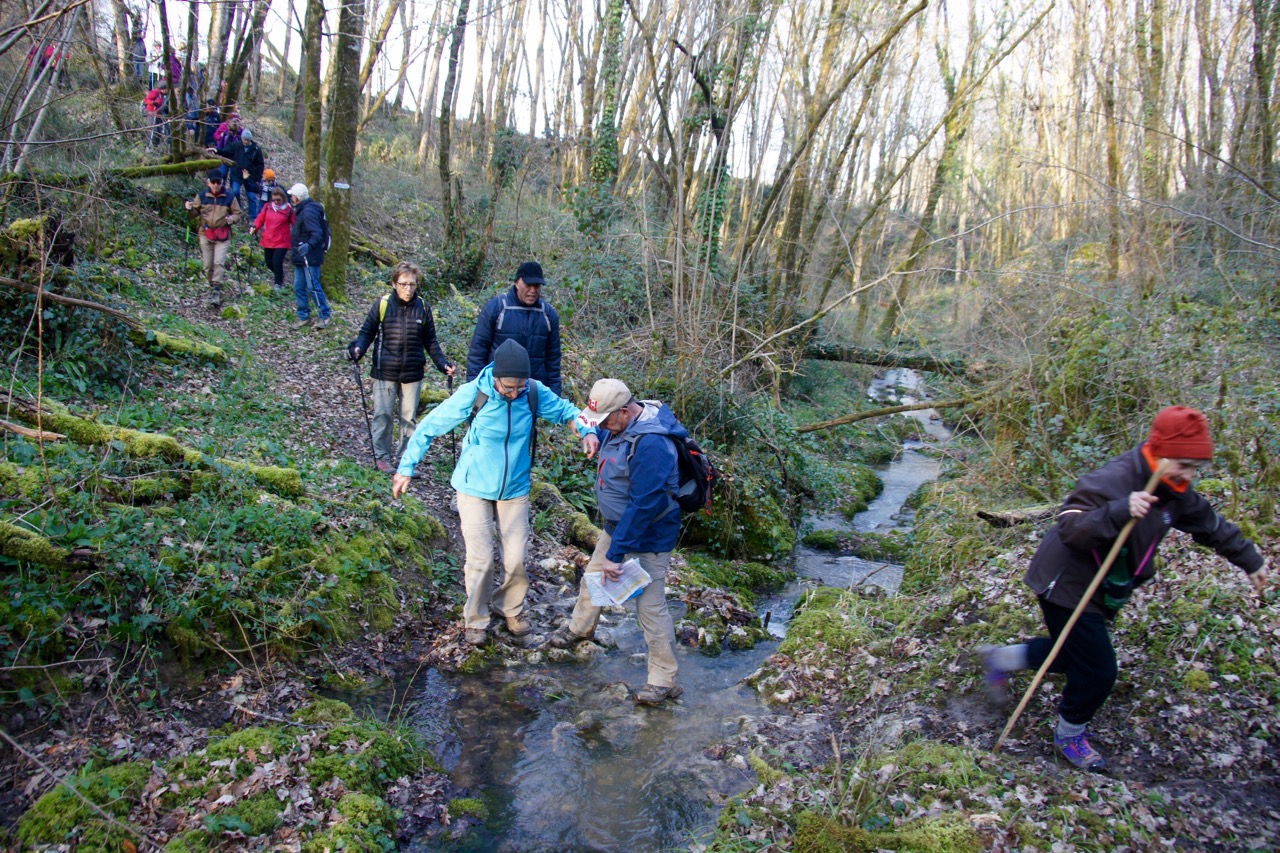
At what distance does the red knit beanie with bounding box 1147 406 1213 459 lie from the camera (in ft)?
12.2

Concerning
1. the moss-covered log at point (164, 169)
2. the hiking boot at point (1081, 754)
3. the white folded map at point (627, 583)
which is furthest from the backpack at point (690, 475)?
the moss-covered log at point (164, 169)

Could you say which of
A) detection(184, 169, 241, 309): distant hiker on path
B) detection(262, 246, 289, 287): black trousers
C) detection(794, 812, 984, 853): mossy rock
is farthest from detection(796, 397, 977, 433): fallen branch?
detection(184, 169, 241, 309): distant hiker on path

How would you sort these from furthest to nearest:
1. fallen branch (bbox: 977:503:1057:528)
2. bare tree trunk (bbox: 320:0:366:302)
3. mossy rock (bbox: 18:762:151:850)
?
bare tree trunk (bbox: 320:0:366:302)
fallen branch (bbox: 977:503:1057:528)
mossy rock (bbox: 18:762:151:850)

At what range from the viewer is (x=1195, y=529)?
400cm

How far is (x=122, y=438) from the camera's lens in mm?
5762

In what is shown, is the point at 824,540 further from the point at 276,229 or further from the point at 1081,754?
the point at 276,229

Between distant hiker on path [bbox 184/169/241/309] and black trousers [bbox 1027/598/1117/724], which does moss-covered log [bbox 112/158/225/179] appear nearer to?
distant hiker on path [bbox 184/169/241/309]

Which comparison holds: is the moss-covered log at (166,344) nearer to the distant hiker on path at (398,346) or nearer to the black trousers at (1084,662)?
the distant hiker on path at (398,346)

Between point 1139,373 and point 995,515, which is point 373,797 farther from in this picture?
point 1139,373

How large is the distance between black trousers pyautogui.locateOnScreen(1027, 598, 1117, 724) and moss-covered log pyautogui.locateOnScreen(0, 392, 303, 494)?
5690 mm

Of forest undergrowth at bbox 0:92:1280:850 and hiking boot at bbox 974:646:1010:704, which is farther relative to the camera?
hiking boot at bbox 974:646:1010:704

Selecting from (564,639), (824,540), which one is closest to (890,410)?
(824,540)

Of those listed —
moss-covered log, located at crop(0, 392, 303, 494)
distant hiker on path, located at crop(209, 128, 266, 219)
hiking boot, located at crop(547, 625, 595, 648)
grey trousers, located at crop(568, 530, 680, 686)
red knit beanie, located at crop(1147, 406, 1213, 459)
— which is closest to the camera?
red knit beanie, located at crop(1147, 406, 1213, 459)

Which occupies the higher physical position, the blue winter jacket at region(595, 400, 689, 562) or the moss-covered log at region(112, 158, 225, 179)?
the moss-covered log at region(112, 158, 225, 179)
